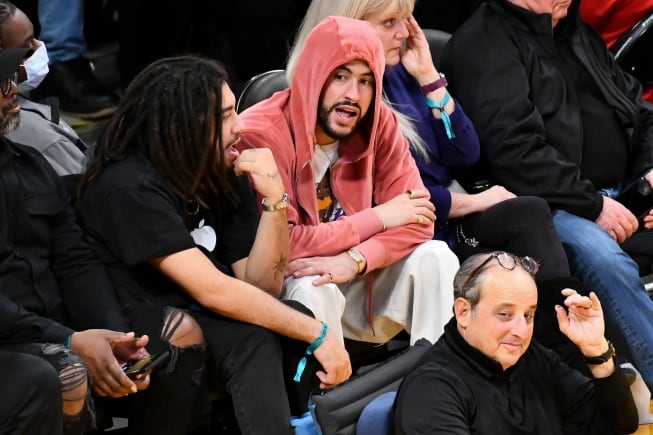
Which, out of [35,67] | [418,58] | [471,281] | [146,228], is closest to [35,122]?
[35,67]

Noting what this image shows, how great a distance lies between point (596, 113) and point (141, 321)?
78.9 inches

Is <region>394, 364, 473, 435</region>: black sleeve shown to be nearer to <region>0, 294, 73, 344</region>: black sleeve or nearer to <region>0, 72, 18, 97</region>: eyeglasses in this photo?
<region>0, 294, 73, 344</region>: black sleeve

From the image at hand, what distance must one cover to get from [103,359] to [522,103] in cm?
185

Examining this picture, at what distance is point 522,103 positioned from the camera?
4590 mm

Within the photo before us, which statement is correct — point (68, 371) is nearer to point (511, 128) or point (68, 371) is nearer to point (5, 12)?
point (5, 12)

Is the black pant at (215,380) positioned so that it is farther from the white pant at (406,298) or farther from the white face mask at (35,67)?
the white face mask at (35,67)

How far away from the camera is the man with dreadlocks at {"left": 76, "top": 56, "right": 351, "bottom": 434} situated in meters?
3.55

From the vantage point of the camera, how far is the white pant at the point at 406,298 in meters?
4.05

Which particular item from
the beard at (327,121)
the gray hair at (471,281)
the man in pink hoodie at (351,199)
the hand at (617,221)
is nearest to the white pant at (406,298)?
the man in pink hoodie at (351,199)

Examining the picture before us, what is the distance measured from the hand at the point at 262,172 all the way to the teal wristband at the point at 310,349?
374 mm

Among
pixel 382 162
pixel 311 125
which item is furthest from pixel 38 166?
pixel 382 162

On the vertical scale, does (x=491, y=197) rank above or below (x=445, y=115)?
below

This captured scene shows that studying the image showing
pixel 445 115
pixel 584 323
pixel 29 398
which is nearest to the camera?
pixel 29 398

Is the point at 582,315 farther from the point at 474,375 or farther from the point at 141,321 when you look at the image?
the point at 141,321
